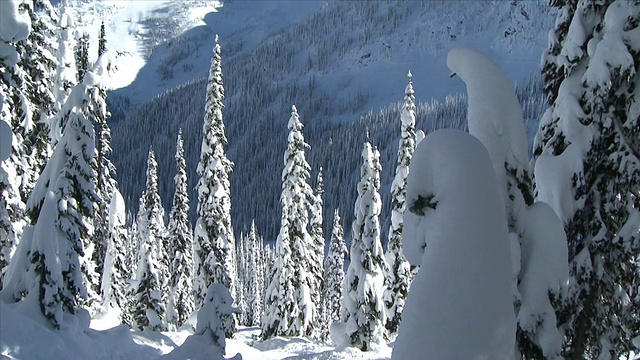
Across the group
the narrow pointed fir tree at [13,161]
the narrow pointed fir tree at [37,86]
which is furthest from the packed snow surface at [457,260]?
the narrow pointed fir tree at [37,86]

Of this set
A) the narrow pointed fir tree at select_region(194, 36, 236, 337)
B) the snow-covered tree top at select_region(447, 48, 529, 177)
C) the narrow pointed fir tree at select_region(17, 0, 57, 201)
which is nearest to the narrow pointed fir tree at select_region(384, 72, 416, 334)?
the narrow pointed fir tree at select_region(194, 36, 236, 337)

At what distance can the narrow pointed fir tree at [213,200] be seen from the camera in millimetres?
28000

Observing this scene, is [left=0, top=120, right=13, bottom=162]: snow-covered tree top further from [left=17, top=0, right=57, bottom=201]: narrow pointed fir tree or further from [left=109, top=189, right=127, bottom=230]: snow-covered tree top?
[left=109, top=189, right=127, bottom=230]: snow-covered tree top

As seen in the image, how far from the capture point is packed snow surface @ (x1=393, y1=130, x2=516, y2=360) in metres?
5.19

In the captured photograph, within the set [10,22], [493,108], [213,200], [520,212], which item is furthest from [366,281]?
[493,108]

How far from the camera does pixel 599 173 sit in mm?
9203

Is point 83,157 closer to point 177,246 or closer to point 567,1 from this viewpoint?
point 567,1

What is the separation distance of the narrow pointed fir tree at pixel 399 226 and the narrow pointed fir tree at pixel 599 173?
17.5 metres

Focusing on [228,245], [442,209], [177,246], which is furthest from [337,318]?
[442,209]

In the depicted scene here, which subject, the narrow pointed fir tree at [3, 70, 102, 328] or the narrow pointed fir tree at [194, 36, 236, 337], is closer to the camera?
the narrow pointed fir tree at [3, 70, 102, 328]

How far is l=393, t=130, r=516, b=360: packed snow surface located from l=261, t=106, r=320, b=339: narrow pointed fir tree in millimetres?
26743

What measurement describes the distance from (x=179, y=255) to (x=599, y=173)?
31.1 metres

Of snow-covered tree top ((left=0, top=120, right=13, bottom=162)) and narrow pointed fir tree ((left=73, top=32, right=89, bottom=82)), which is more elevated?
narrow pointed fir tree ((left=73, top=32, right=89, bottom=82))

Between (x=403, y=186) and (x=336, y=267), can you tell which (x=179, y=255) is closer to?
(x=403, y=186)
